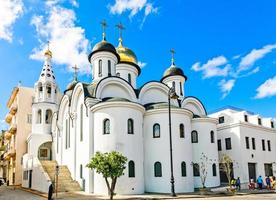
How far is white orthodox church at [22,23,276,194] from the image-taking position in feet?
77.7

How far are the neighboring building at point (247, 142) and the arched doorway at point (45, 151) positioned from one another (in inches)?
786

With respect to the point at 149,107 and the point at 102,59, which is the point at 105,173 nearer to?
the point at 149,107

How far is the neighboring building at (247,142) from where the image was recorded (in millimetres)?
32719

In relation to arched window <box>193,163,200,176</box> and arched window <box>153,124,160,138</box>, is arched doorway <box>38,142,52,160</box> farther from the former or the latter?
arched window <box>193,163,200,176</box>

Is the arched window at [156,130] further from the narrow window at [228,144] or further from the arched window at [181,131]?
the narrow window at [228,144]

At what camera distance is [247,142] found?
33.7m

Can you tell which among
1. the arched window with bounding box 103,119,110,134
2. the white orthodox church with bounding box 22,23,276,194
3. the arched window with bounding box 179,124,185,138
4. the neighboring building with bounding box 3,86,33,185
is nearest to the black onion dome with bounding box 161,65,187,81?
the white orthodox church with bounding box 22,23,276,194

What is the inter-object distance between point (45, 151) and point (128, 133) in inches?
642

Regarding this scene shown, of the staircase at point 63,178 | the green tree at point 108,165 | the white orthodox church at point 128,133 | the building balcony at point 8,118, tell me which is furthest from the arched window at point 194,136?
the building balcony at point 8,118

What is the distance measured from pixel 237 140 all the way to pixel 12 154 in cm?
2878

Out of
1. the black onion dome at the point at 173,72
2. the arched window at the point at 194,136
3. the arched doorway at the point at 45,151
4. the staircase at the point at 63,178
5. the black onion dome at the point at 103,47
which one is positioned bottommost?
the staircase at the point at 63,178

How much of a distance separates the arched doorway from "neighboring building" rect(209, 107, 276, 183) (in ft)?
65.5

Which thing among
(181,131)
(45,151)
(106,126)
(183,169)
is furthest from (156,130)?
(45,151)

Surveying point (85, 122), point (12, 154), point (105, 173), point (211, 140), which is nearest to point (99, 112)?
point (85, 122)
